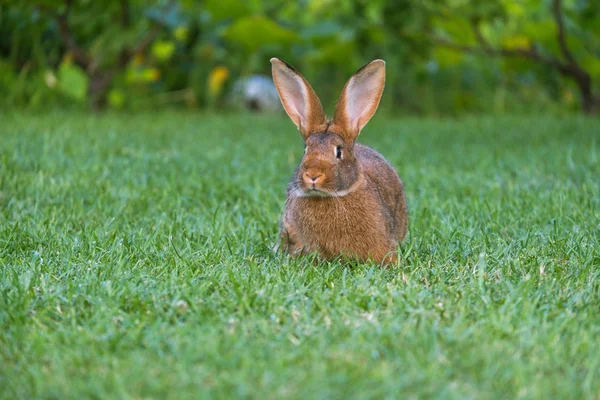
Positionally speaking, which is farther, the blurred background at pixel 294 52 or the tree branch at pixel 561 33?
the blurred background at pixel 294 52

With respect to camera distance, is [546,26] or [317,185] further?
[546,26]

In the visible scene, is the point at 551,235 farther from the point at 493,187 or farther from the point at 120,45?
the point at 120,45

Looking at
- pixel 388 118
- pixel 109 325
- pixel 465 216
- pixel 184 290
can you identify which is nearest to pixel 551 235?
pixel 465 216

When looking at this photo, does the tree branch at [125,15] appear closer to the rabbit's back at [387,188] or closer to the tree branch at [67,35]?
the tree branch at [67,35]

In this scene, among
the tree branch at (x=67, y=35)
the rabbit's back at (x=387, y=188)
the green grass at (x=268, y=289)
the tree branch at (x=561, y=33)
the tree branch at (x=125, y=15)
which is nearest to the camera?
the green grass at (x=268, y=289)

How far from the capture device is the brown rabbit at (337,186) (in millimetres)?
3146

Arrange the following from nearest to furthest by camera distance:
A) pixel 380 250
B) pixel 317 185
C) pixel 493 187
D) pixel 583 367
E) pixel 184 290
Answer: pixel 583 367 < pixel 184 290 < pixel 317 185 < pixel 380 250 < pixel 493 187

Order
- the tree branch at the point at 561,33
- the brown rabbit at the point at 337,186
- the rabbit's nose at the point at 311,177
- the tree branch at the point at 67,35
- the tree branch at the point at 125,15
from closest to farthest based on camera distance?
the rabbit's nose at the point at 311,177
the brown rabbit at the point at 337,186
the tree branch at the point at 561,33
the tree branch at the point at 67,35
the tree branch at the point at 125,15

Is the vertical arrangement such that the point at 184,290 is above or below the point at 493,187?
above

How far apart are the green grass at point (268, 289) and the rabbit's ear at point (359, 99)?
549 millimetres

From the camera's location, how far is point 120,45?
791 cm

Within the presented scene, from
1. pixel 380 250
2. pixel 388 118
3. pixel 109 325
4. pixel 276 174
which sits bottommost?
pixel 388 118

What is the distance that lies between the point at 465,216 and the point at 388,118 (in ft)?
15.8

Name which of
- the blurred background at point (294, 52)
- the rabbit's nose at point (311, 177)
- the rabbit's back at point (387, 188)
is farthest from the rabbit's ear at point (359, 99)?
the blurred background at point (294, 52)
